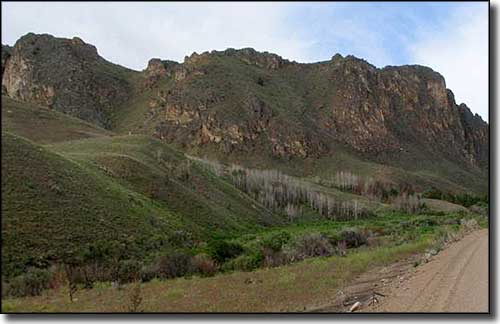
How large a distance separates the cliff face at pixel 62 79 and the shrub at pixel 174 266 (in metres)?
101

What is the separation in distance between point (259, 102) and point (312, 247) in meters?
90.6

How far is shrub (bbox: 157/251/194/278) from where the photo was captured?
51.9ft

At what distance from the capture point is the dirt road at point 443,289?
8766 mm

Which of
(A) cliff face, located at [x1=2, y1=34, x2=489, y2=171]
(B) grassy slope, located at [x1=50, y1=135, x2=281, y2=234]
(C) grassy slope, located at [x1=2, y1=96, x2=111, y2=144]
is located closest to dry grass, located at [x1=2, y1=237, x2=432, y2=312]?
(B) grassy slope, located at [x1=50, y1=135, x2=281, y2=234]

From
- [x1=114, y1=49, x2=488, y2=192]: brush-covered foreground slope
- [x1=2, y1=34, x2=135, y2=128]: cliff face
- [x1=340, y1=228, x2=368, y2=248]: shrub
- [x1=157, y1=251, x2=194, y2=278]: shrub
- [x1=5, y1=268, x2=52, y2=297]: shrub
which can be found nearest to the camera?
[x1=5, y1=268, x2=52, y2=297]: shrub

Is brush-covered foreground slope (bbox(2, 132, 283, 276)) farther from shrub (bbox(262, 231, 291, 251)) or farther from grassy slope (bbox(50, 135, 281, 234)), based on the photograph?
shrub (bbox(262, 231, 291, 251))

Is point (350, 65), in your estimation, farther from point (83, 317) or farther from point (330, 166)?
point (83, 317)

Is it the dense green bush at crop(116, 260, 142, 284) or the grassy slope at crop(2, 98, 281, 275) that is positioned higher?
the grassy slope at crop(2, 98, 281, 275)

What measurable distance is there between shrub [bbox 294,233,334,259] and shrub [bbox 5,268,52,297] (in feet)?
35.8

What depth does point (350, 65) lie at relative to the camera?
128875 mm

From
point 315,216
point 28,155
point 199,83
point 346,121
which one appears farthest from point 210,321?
point 346,121

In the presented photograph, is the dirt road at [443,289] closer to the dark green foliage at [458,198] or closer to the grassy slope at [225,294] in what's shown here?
the grassy slope at [225,294]

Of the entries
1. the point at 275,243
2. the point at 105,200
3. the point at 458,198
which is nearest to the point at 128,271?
the point at 105,200

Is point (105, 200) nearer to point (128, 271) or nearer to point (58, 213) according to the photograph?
point (58, 213)
